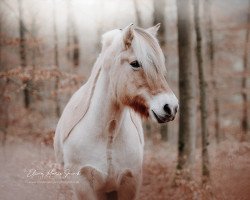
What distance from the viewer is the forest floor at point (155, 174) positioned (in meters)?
3.24

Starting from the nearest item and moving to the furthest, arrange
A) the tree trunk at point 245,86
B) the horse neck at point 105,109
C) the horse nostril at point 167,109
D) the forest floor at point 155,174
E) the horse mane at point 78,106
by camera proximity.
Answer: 1. the horse nostril at point 167,109
2. the horse neck at point 105,109
3. the horse mane at point 78,106
4. the forest floor at point 155,174
5. the tree trunk at point 245,86

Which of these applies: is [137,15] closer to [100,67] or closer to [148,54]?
[100,67]

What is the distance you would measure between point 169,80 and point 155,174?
814mm

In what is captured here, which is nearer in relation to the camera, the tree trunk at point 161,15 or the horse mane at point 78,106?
the horse mane at point 78,106

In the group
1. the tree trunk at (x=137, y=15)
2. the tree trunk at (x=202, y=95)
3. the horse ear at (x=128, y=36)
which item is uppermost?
the tree trunk at (x=137, y=15)

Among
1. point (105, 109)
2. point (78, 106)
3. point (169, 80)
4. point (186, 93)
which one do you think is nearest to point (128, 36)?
point (105, 109)

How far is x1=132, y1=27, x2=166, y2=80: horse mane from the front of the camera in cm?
247

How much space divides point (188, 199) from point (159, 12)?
1.63 meters

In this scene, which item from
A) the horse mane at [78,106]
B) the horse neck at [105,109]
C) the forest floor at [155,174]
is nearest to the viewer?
the horse neck at [105,109]

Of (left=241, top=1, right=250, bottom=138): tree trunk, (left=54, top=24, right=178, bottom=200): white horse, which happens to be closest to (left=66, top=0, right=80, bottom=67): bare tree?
(left=54, top=24, right=178, bottom=200): white horse

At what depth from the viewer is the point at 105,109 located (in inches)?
106

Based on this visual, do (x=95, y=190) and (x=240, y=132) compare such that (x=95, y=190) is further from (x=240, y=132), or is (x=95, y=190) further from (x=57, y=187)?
(x=240, y=132)

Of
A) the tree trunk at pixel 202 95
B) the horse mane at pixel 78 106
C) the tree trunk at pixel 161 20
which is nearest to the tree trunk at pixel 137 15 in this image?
the tree trunk at pixel 161 20

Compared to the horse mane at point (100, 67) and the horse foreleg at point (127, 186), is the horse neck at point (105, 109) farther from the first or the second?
the horse foreleg at point (127, 186)
